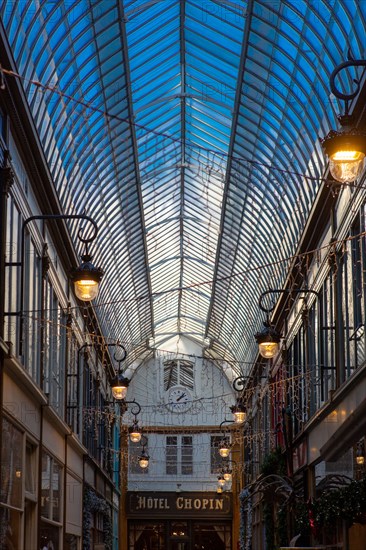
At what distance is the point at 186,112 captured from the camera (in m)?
27.4

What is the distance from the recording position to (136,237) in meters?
35.8

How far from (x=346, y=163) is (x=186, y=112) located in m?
17.2

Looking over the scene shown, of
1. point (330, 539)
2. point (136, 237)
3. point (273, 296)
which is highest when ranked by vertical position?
point (136, 237)

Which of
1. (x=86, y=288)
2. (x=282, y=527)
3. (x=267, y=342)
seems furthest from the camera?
(x=282, y=527)

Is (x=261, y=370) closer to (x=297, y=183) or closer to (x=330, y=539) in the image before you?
(x=297, y=183)

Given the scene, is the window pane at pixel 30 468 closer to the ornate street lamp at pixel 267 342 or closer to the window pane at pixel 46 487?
the window pane at pixel 46 487

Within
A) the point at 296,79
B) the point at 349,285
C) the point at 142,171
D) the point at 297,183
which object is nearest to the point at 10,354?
the point at 349,285

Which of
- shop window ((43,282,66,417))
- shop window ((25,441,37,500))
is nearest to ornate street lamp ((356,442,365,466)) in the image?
shop window ((25,441,37,500))

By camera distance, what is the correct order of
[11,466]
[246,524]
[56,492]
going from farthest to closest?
[246,524]
[56,492]
[11,466]

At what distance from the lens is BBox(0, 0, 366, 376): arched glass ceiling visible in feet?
62.4

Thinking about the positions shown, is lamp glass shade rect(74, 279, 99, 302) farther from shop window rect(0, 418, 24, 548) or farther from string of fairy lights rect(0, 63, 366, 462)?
shop window rect(0, 418, 24, 548)

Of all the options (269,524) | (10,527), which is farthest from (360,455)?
(269,524)

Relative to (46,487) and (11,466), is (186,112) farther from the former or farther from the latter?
(11,466)

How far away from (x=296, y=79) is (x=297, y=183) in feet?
14.8
